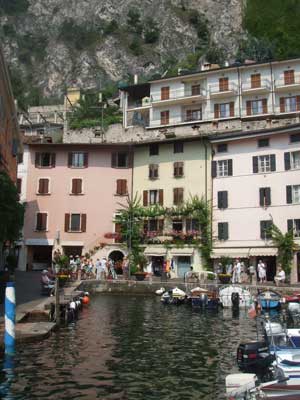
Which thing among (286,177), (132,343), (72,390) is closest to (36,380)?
(72,390)

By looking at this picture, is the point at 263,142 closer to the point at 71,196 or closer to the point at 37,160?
the point at 71,196

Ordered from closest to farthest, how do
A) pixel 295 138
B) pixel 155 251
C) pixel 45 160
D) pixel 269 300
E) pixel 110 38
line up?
pixel 269 300 → pixel 295 138 → pixel 155 251 → pixel 45 160 → pixel 110 38

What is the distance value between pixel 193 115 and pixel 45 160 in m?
19.4

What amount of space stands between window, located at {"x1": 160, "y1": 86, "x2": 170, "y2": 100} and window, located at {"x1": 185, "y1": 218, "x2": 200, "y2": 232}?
19893mm

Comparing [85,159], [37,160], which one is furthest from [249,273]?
[37,160]

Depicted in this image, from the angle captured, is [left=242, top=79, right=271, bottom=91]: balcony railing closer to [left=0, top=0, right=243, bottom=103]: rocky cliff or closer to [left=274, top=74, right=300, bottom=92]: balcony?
[left=274, top=74, right=300, bottom=92]: balcony

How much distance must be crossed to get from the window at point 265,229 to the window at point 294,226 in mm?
1681

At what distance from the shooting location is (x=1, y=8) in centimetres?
13712

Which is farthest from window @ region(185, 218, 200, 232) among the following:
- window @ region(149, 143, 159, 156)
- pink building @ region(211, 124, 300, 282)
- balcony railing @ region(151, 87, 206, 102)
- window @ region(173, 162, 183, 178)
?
balcony railing @ region(151, 87, 206, 102)

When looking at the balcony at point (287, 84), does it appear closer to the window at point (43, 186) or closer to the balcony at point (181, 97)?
the balcony at point (181, 97)

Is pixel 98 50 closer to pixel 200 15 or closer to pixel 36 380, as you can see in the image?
pixel 200 15

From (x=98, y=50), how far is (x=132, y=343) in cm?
10747

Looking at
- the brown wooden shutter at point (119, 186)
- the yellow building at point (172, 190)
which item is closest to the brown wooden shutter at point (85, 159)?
the brown wooden shutter at point (119, 186)

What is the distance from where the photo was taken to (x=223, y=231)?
46.6 m
